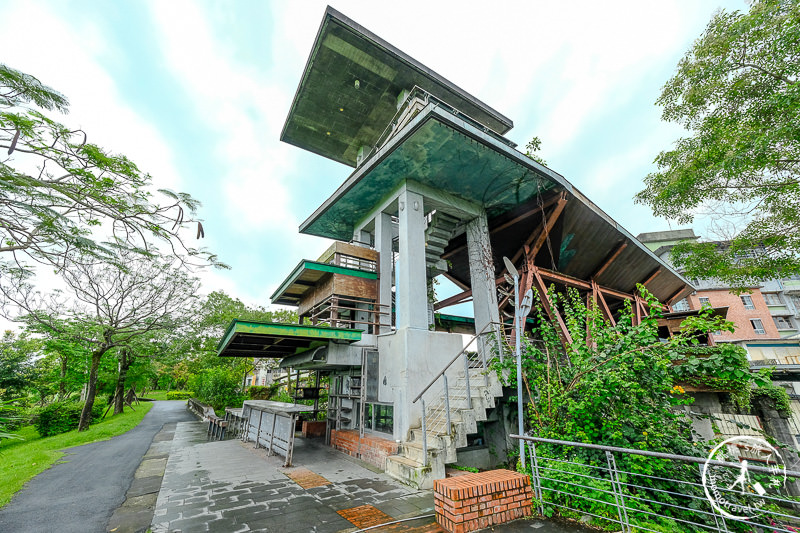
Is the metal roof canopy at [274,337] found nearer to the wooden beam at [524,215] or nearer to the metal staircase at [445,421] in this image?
the metal staircase at [445,421]

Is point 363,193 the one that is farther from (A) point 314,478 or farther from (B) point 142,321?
(B) point 142,321

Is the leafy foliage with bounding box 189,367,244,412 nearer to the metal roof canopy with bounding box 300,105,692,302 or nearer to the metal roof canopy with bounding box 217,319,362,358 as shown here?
the metal roof canopy with bounding box 217,319,362,358

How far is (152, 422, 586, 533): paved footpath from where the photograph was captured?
4.27 meters

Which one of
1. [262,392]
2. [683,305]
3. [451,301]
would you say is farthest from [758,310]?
[262,392]

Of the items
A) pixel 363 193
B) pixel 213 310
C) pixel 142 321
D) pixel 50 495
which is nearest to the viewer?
pixel 50 495

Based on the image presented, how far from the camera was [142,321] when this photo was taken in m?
17.7

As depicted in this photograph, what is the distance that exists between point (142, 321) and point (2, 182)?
649 inches

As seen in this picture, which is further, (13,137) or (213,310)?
(213,310)

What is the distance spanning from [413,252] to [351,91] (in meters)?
8.32

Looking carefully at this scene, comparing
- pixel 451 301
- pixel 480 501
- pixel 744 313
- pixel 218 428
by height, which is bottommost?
pixel 218 428

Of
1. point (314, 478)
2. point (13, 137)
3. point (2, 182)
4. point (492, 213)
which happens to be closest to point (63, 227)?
point (2, 182)

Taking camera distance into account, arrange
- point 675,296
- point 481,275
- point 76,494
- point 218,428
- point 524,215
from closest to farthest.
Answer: point 76,494 → point 481,275 → point 524,215 → point 218,428 → point 675,296

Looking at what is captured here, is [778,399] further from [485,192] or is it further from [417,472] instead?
[417,472]

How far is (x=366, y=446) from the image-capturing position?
7.84 metres
